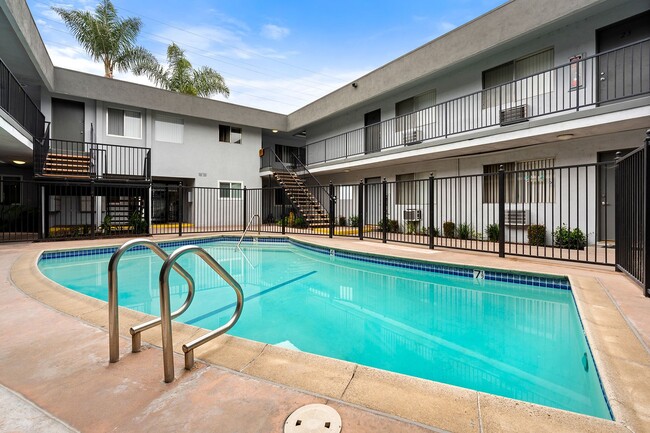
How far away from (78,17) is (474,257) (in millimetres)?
20390

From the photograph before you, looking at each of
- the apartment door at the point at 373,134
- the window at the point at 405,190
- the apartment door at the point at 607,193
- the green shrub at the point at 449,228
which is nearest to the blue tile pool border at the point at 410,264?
the green shrub at the point at 449,228

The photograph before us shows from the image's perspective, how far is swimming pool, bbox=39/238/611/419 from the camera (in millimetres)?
2646

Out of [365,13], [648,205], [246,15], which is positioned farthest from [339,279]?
[246,15]

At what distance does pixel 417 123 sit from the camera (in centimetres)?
1193

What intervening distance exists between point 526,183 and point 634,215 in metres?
5.82

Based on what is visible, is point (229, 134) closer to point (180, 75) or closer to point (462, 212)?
point (180, 75)

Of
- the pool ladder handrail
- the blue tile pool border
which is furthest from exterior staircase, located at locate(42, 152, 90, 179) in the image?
the pool ladder handrail

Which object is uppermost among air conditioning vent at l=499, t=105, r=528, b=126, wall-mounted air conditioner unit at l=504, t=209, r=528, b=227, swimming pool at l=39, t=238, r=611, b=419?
air conditioning vent at l=499, t=105, r=528, b=126

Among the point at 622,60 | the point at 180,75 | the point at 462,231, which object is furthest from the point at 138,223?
the point at 622,60

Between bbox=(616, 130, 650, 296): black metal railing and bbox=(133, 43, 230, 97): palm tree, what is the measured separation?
63.1 ft

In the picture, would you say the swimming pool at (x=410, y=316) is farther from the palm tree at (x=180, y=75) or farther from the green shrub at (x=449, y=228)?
the palm tree at (x=180, y=75)

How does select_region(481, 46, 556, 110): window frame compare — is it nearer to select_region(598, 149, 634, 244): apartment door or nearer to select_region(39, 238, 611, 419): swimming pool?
select_region(598, 149, 634, 244): apartment door

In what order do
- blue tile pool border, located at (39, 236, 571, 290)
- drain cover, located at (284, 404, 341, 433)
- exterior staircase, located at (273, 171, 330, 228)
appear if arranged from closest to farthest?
1. drain cover, located at (284, 404, 341, 433)
2. blue tile pool border, located at (39, 236, 571, 290)
3. exterior staircase, located at (273, 171, 330, 228)

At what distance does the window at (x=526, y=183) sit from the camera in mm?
8664
